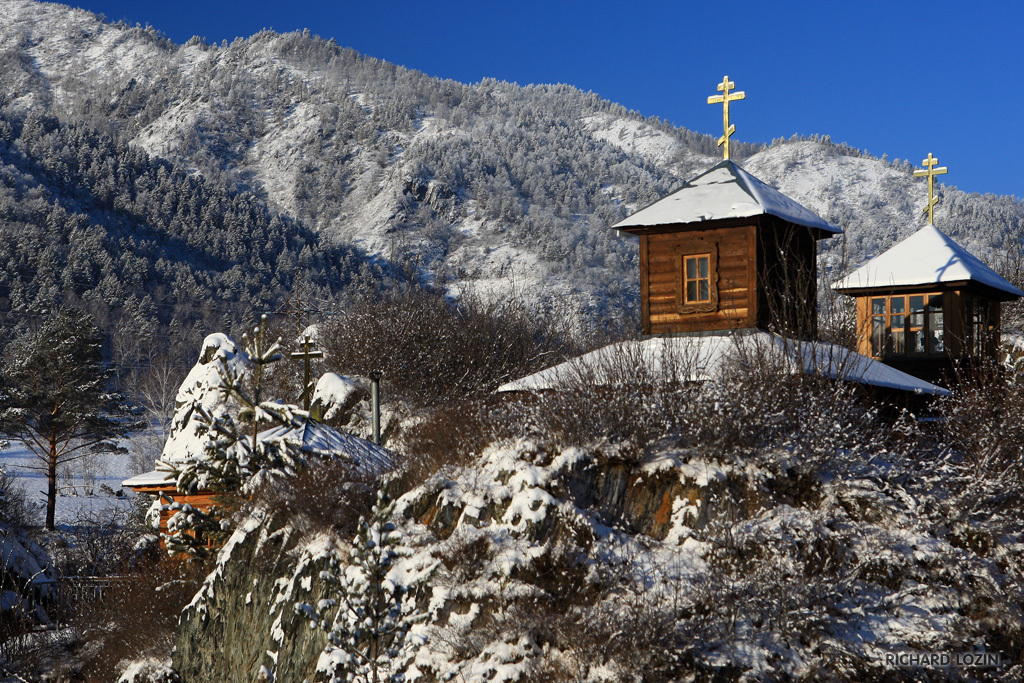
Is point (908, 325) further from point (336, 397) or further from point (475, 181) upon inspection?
point (475, 181)

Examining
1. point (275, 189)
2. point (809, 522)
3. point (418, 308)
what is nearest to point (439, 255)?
point (275, 189)

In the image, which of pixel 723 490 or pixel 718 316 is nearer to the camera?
pixel 723 490

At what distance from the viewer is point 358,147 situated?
571 ft

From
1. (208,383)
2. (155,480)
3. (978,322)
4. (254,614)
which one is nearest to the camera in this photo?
(254,614)

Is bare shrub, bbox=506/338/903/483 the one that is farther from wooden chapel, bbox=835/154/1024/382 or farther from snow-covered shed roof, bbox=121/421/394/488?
wooden chapel, bbox=835/154/1024/382

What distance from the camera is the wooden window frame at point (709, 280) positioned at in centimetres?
1822

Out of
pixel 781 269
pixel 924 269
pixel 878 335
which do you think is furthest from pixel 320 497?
pixel 924 269

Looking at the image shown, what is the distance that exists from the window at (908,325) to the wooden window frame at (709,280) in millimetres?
7825

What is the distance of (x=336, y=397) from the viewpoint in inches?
994

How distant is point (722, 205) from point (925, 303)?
8.70 meters

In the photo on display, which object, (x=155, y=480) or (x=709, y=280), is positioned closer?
(x=709, y=280)

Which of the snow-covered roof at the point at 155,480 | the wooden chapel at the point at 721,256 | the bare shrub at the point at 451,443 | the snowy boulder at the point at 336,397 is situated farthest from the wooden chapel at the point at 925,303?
the snow-covered roof at the point at 155,480

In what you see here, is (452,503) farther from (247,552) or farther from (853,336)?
(853,336)

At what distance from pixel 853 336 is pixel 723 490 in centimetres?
414
